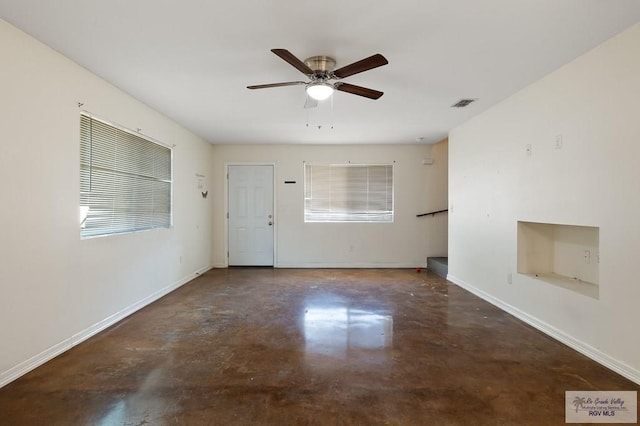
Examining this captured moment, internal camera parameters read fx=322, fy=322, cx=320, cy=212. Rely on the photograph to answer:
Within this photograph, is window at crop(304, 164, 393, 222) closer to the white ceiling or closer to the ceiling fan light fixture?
the white ceiling

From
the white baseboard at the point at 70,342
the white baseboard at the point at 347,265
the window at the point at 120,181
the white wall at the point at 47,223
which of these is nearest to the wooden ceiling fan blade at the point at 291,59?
the white wall at the point at 47,223

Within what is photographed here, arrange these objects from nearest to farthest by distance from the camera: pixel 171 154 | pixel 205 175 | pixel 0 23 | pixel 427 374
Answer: pixel 0 23, pixel 427 374, pixel 171 154, pixel 205 175

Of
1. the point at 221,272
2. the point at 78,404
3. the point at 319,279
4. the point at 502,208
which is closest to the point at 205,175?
the point at 221,272

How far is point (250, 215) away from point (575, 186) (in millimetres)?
5239

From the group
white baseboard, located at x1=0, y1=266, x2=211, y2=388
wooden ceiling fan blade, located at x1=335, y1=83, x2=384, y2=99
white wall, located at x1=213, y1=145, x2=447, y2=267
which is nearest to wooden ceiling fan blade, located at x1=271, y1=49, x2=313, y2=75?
wooden ceiling fan blade, located at x1=335, y1=83, x2=384, y2=99

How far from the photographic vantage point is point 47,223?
2.57 meters

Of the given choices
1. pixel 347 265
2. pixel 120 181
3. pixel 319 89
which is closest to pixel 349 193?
pixel 347 265

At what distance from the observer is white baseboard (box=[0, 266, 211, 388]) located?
2.27 m

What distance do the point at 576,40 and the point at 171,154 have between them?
4.77m

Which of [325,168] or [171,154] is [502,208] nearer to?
[325,168]

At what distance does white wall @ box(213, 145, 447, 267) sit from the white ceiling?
2591 millimetres

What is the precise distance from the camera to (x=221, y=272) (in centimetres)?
609

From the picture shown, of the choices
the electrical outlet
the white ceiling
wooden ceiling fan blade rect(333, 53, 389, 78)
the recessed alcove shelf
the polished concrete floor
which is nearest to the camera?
the polished concrete floor

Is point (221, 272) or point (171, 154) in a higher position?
point (171, 154)
